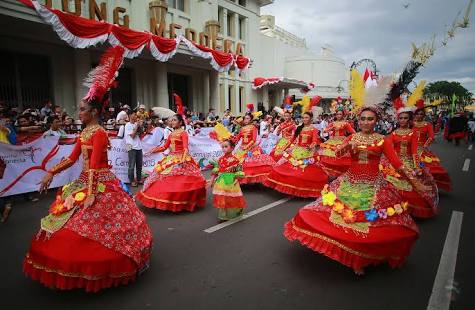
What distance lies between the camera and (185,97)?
19.4 meters

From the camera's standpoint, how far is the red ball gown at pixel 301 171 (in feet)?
21.4

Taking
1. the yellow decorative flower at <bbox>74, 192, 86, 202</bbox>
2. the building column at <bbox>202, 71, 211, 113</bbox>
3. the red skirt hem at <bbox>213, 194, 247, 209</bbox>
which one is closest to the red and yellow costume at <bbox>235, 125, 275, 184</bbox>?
the red skirt hem at <bbox>213, 194, 247, 209</bbox>

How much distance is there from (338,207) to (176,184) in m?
2.96

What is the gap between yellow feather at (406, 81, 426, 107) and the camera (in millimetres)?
6306

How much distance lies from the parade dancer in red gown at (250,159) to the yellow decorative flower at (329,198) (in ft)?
11.3

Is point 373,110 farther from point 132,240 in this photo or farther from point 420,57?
point 132,240

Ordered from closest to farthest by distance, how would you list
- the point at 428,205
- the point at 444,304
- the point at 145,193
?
1. the point at 444,304
2. the point at 428,205
3. the point at 145,193

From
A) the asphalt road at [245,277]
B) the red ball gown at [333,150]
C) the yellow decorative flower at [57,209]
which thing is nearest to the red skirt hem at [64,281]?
the asphalt road at [245,277]

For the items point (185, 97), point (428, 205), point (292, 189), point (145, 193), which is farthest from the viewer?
point (185, 97)

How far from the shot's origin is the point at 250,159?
301 inches

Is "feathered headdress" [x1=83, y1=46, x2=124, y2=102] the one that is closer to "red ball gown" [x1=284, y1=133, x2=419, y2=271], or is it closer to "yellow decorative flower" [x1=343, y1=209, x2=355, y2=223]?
"red ball gown" [x1=284, y1=133, x2=419, y2=271]

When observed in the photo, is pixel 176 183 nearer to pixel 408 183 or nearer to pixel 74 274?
pixel 74 274

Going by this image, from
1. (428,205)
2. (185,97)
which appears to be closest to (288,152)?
(428,205)

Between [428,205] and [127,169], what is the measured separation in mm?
6807
